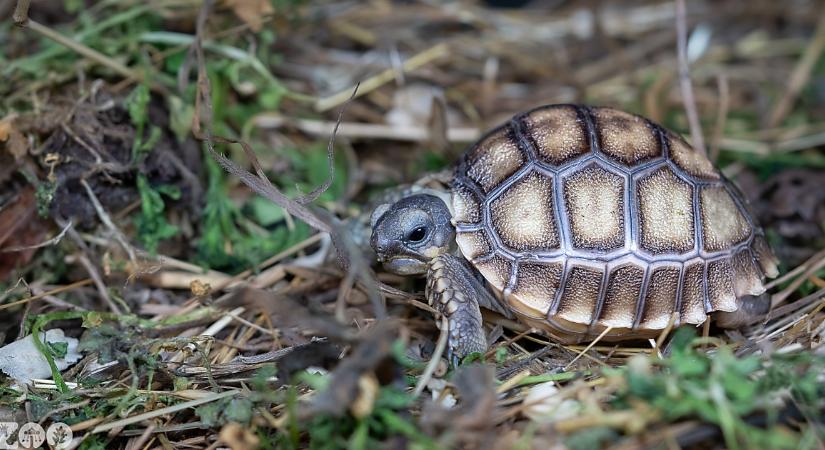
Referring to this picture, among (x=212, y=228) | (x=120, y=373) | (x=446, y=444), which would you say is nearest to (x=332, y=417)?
(x=446, y=444)

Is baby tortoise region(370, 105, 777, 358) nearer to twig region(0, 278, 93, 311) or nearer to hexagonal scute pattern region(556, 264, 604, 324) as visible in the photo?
hexagonal scute pattern region(556, 264, 604, 324)

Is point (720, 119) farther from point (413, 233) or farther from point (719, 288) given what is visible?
point (413, 233)

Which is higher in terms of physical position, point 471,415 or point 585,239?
point 585,239

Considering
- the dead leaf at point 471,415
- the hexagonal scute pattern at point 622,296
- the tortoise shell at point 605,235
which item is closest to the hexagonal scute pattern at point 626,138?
the tortoise shell at point 605,235

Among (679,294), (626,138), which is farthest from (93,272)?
(679,294)

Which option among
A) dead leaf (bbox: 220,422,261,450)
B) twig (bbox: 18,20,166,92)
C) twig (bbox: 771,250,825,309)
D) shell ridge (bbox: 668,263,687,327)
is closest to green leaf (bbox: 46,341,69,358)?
dead leaf (bbox: 220,422,261,450)

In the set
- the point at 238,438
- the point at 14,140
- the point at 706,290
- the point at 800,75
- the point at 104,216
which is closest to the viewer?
the point at 238,438

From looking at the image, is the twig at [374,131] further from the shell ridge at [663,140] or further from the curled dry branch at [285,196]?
the shell ridge at [663,140]
